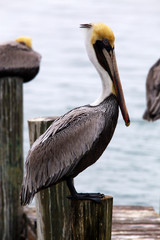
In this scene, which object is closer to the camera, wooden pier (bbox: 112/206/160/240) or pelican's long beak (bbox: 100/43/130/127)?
pelican's long beak (bbox: 100/43/130/127)

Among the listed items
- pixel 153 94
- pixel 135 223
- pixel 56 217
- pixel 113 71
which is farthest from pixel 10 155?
pixel 113 71

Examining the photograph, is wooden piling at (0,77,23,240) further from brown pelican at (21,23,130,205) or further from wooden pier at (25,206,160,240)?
brown pelican at (21,23,130,205)

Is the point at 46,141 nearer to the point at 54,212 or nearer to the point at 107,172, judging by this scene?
the point at 54,212

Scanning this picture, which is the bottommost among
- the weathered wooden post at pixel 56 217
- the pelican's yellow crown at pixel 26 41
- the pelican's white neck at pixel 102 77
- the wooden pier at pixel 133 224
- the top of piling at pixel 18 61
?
the wooden pier at pixel 133 224

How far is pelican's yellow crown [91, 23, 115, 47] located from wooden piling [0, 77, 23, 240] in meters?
2.75

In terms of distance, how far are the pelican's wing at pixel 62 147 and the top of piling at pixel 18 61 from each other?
288 centimetres

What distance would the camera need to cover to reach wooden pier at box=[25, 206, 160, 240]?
15.6ft

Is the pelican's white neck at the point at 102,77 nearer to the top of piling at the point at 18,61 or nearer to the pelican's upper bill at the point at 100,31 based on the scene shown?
the pelican's upper bill at the point at 100,31

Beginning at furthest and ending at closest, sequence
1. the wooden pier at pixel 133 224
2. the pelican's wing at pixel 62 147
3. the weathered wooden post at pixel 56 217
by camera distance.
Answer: the wooden pier at pixel 133 224, the weathered wooden post at pixel 56 217, the pelican's wing at pixel 62 147

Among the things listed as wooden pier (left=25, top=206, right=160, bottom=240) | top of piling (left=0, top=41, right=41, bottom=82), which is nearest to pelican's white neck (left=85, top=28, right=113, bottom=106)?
wooden pier (left=25, top=206, right=160, bottom=240)

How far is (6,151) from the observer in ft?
19.7

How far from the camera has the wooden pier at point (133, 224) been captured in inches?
188

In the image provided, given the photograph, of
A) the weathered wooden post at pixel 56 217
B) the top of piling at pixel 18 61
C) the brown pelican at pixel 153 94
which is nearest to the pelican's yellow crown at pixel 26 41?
the top of piling at pixel 18 61

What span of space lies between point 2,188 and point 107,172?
11182mm
